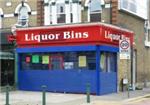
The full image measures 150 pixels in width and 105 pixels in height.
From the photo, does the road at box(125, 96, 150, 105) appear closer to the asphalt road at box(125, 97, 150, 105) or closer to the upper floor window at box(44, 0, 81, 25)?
the asphalt road at box(125, 97, 150, 105)

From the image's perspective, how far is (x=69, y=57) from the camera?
27.4m

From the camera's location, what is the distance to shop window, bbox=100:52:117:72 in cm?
2700

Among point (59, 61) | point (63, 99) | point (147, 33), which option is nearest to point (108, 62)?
point (59, 61)

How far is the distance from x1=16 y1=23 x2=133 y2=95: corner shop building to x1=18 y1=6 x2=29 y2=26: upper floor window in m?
3.80

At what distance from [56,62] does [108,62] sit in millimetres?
3041

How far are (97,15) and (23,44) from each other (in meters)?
5.18

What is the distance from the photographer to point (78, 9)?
30938 mm

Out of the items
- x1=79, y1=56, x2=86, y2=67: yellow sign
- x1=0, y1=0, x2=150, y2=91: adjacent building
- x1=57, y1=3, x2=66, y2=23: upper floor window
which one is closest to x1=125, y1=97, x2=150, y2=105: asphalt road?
x1=79, y1=56, x2=86, y2=67: yellow sign

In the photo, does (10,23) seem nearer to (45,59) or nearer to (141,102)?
(45,59)

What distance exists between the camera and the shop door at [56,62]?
27.7m

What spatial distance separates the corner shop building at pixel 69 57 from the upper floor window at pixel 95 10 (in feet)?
7.37

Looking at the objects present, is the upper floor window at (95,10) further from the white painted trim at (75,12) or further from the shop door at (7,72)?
the shop door at (7,72)

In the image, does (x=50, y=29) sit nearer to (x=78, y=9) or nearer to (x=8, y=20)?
(x=78, y=9)

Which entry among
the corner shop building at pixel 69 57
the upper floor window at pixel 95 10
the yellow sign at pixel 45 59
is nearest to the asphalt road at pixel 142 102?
the corner shop building at pixel 69 57
